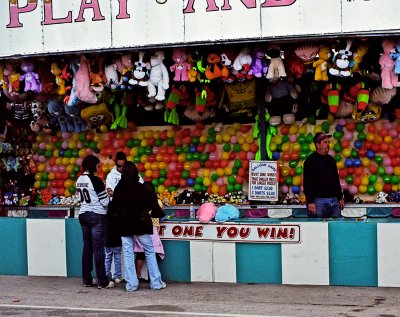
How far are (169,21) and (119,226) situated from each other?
3106mm

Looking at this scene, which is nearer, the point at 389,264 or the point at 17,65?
the point at 389,264

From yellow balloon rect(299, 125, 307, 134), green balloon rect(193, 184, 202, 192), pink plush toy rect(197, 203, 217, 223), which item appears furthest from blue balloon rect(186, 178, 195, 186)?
pink plush toy rect(197, 203, 217, 223)

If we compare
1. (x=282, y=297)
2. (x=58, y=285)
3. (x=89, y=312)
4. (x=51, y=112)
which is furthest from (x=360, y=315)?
(x=51, y=112)

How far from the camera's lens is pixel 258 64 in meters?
12.0

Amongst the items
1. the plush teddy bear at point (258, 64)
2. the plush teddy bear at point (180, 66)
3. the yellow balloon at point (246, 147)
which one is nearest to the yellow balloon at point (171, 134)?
the yellow balloon at point (246, 147)

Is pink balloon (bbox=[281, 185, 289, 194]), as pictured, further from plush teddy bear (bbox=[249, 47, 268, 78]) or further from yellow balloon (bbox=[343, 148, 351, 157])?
plush teddy bear (bbox=[249, 47, 268, 78])

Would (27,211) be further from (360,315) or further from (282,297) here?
(360,315)

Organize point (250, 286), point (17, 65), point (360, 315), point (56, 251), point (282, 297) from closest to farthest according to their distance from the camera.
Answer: point (360, 315) → point (282, 297) → point (250, 286) → point (56, 251) → point (17, 65)

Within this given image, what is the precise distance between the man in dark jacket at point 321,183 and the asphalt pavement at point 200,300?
1241mm

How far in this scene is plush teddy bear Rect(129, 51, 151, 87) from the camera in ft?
40.9

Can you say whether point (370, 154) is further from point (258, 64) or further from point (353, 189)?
point (258, 64)

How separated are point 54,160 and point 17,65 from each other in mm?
2096

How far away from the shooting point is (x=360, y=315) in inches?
353

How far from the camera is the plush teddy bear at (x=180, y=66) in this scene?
40.4 feet
